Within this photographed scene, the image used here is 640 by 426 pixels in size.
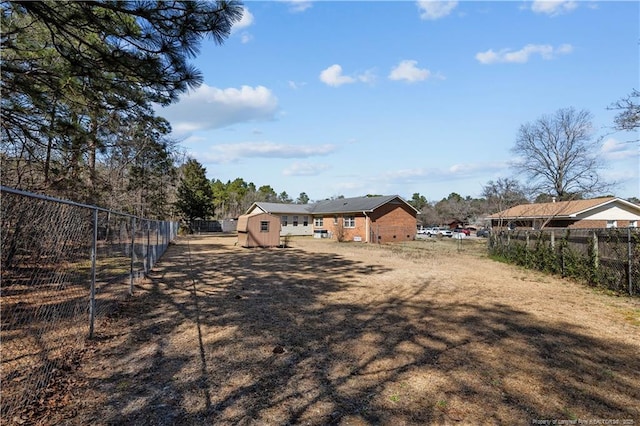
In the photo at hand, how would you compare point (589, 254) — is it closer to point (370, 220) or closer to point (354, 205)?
point (370, 220)

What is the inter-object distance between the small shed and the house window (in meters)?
10.0

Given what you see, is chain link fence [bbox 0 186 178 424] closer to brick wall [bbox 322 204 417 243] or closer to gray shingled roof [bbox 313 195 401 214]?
brick wall [bbox 322 204 417 243]

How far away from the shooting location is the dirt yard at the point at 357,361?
117 inches

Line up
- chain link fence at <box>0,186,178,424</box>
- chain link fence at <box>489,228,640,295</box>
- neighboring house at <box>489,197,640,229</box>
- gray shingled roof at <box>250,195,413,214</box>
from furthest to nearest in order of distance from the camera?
gray shingled roof at <box>250,195,413,214</box>
neighboring house at <box>489,197,640,229</box>
chain link fence at <box>489,228,640,295</box>
chain link fence at <box>0,186,178,424</box>

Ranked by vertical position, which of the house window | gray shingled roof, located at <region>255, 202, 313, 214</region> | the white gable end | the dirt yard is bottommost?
the dirt yard

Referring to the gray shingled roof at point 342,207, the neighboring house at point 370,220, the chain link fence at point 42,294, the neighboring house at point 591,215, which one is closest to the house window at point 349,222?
the neighboring house at point 370,220

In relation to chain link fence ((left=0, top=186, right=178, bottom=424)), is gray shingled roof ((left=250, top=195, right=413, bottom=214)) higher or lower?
higher

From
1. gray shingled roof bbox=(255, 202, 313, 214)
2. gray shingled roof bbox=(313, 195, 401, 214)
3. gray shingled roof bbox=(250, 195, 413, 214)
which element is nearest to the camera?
gray shingled roof bbox=(313, 195, 401, 214)

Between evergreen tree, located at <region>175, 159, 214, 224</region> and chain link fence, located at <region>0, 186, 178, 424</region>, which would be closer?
chain link fence, located at <region>0, 186, 178, 424</region>

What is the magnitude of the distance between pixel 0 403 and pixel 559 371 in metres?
4.94

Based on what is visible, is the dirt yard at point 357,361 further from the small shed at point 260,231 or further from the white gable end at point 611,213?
the white gable end at point 611,213

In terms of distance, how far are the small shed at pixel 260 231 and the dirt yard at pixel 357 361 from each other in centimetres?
1278

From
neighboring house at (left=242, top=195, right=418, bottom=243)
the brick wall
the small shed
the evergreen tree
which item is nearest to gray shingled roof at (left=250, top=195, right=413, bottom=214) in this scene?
neighboring house at (left=242, top=195, right=418, bottom=243)

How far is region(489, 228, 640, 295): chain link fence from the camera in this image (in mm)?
8148
